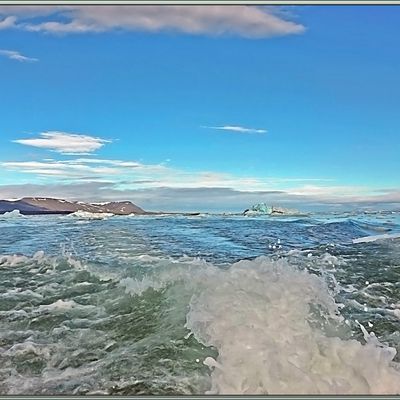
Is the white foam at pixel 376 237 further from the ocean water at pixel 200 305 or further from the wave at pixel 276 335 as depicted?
the wave at pixel 276 335

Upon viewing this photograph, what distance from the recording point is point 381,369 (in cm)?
149

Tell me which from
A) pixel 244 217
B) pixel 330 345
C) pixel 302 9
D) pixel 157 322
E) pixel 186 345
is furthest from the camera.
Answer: pixel 244 217

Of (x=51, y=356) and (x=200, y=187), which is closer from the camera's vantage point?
(x=51, y=356)

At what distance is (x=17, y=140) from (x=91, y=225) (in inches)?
34.9

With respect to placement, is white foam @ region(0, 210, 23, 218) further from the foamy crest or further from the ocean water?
the foamy crest

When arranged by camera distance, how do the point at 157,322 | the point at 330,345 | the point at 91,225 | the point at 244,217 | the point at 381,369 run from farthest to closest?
the point at 91,225 < the point at 244,217 < the point at 157,322 < the point at 330,345 < the point at 381,369

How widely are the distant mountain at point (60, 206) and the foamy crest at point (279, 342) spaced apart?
2.65 ft

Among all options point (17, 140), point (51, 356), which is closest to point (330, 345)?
point (51, 356)

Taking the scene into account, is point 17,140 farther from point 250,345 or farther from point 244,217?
point 250,345

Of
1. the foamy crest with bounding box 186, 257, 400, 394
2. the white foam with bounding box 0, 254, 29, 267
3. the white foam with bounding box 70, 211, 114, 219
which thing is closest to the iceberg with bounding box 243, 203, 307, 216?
the foamy crest with bounding box 186, 257, 400, 394

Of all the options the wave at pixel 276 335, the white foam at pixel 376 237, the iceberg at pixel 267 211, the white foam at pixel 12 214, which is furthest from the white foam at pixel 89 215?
the white foam at pixel 376 237

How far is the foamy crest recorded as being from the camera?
4.78 ft

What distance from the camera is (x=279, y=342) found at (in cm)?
166

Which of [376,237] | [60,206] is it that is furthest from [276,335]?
[376,237]
